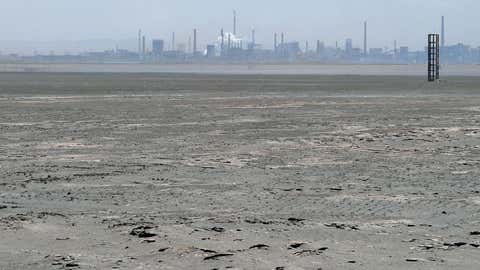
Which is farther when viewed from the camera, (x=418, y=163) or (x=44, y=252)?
(x=418, y=163)

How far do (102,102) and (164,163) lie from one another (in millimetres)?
19973

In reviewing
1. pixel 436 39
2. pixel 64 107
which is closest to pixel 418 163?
pixel 64 107

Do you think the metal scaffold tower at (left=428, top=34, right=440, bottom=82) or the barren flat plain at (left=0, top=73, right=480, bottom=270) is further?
the metal scaffold tower at (left=428, top=34, right=440, bottom=82)

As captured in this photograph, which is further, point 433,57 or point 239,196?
point 433,57

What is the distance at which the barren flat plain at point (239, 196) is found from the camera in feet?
23.0

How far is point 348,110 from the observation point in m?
28.5

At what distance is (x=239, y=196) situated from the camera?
1029cm

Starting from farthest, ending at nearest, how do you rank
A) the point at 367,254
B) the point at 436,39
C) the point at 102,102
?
1. the point at 436,39
2. the point at 102,102
3. the point at 367,254

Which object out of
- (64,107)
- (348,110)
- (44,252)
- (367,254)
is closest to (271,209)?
(367,254)

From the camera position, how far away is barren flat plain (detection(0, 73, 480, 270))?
276 inches

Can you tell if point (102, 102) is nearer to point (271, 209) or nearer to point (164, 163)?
point (164, 163)

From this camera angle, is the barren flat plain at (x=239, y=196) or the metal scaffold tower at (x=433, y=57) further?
the metal scaffold tower at (x=433, y=57)

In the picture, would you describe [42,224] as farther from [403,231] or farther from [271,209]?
[403,231]

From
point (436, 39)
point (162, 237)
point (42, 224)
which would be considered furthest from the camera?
point (436, 39)
